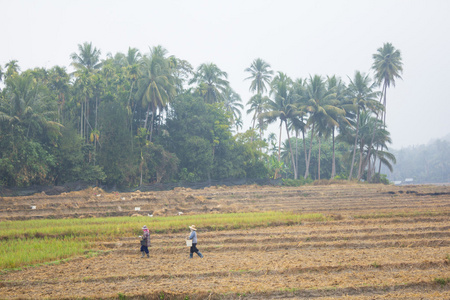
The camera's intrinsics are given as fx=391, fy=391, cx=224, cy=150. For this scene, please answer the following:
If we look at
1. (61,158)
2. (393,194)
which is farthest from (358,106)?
(61,158)

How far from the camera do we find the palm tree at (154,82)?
37.4 metres

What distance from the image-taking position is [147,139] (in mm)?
41375

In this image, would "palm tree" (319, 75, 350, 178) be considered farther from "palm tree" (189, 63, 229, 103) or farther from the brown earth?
the brown earth

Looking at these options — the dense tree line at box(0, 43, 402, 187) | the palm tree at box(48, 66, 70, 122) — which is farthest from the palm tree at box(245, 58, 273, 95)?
the palm tree at box(48, 66, 70, 122)

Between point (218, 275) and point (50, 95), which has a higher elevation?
point (50, 95)

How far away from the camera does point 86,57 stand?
41500mm

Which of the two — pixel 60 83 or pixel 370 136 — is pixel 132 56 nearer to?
pixel 60 83

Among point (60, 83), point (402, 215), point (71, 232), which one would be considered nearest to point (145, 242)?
point (71, 232)

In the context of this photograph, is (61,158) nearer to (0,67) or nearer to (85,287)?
(0,67)

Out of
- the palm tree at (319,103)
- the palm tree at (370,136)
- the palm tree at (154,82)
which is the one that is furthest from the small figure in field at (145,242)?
the palm tree at (370,136)

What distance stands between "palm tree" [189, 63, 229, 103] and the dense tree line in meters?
0.13

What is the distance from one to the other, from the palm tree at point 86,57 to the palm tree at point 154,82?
6.26 metres

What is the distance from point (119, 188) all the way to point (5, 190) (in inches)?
388

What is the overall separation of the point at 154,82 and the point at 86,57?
963 centimetres
